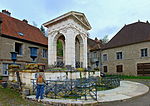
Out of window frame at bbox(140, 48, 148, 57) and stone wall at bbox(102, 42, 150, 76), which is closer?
window frame at bbox(140, 48, 148, 57)

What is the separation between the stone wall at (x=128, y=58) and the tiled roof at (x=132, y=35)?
2.44ft

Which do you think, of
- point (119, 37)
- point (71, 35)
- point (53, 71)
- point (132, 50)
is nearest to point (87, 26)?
point (71, 35)

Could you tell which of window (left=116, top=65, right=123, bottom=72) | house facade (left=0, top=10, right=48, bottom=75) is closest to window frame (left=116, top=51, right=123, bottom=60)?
window (left=116, top=65, right=123, bottom=72)

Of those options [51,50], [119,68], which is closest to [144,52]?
[119,68]

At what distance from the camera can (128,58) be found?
69.9 feet

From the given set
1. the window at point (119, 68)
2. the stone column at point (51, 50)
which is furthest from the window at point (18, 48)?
the window at point (119, 68)

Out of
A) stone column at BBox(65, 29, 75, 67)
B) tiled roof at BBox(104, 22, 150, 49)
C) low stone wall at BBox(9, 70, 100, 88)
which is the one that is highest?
tiled roof at BBox(104, 22, 150, 49)

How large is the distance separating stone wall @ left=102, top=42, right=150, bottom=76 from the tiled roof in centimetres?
74

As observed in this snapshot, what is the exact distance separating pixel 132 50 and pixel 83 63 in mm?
12847

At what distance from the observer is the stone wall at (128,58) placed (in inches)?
776

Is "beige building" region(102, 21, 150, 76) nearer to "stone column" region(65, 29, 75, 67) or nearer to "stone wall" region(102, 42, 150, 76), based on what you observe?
"stone wall" region(102, 42, 150, 76)

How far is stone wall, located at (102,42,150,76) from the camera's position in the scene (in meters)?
19.7

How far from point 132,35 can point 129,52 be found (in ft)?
10.5

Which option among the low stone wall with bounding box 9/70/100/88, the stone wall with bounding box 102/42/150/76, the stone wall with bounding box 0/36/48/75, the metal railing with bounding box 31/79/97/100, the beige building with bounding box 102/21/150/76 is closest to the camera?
the metal railing with bounding box 31/79/97/100
